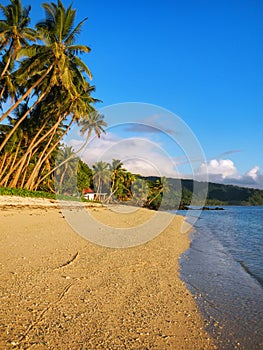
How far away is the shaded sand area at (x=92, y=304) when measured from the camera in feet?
11.2

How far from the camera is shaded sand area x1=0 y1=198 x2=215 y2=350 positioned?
11.2ft

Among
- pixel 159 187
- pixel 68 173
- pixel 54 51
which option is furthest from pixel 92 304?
pixel 159 187

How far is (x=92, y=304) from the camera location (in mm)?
4441

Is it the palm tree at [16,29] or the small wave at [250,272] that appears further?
the palm tree at [16,29]

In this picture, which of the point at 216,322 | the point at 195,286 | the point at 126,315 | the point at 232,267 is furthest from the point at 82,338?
the point at 232,267

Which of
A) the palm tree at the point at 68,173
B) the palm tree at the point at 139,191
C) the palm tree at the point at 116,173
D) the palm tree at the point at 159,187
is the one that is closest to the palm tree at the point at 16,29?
the palm tree at the point at 68,173

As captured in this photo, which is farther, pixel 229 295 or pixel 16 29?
pixel 16 29

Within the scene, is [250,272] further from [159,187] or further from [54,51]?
[159,187]

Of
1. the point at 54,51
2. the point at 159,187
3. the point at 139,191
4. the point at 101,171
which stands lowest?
the point at 139,191

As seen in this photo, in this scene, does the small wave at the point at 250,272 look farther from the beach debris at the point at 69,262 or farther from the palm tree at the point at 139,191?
the palm tree at the point at 139,191

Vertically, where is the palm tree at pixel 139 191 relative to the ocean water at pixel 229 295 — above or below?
above

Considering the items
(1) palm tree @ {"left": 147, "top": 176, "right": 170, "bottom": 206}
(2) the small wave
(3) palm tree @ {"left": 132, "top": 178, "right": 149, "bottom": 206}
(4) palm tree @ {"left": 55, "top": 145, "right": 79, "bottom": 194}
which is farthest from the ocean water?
(1) palm tree @ {"left": 147, "top": 176, "right": 170, "bottom": 206}

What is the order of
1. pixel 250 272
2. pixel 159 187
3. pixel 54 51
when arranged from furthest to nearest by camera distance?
pixel 159 187 < pixel 54 51 < pixel 250 272

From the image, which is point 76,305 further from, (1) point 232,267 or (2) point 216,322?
(1) point 232,267
